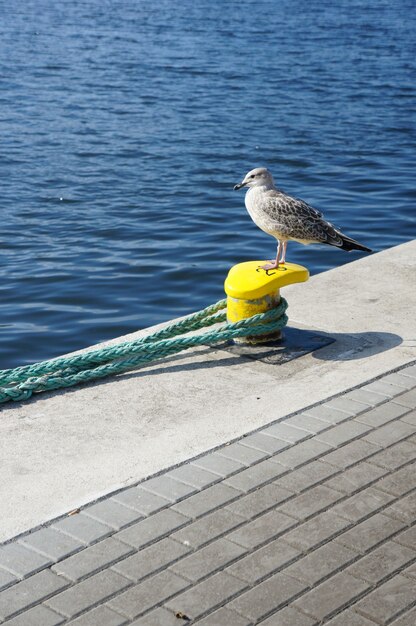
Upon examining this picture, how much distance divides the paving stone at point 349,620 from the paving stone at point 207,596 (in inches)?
15.9

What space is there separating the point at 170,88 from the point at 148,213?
1038 centimetres

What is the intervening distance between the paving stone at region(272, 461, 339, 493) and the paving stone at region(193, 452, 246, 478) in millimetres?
247

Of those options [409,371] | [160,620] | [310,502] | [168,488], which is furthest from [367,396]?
[160,620]

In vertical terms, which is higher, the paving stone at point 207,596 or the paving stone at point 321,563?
the paving stone at point 321,563

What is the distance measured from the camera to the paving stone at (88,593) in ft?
13.8

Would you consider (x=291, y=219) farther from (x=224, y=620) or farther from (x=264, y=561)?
(x=224, y=620)

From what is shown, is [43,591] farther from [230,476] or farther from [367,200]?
[367,200]

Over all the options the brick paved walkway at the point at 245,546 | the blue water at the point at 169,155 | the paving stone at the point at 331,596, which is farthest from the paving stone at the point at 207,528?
the blue water at the point at 169,155

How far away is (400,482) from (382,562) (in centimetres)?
72

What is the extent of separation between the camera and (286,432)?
5.73 metres

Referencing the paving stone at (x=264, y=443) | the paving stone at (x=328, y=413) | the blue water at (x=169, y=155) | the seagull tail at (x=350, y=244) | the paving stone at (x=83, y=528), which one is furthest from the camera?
the blue water at (x=169, y=155)

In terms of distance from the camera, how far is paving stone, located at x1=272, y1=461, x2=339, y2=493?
5129 millimetres

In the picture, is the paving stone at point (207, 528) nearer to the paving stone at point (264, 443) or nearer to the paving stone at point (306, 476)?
the paving stone at point (306, 476)

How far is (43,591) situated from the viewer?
430 cm
